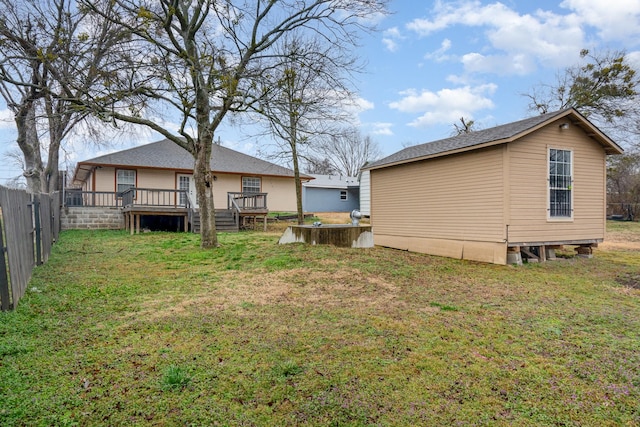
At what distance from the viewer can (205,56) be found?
798 cm

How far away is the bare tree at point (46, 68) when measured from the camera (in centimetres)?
852

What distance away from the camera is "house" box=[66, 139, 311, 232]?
15.7 m

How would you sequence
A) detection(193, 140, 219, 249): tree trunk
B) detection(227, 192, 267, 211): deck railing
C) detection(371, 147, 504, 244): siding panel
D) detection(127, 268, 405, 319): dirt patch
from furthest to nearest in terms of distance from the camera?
detection(227, 192, 267, 211): deck railing
detection(193, 140, 219, 249): tree trunk
detection(371, 147, 504, 244): siding panel
detection(127, 268, 405, 319): dirt patch

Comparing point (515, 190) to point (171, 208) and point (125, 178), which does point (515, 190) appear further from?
point (125, 178)

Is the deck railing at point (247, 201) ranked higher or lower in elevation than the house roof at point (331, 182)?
lower

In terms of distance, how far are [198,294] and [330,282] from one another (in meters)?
2.21

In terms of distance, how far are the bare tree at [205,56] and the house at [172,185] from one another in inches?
221

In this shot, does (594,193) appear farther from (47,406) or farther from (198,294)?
(47,406)

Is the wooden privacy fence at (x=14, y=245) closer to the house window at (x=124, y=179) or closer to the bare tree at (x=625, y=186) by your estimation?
the house window at (x=124, y=179)

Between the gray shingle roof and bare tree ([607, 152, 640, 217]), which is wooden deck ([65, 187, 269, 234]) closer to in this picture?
the gray shingle roof

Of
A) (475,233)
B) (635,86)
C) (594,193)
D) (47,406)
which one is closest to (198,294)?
(47,406)

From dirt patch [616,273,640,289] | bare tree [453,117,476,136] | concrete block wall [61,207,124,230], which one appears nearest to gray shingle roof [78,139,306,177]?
concrete block wall [61,207,124,230]

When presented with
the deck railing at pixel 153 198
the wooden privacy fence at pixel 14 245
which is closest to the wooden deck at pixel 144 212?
the deck railing at pixel 153 198

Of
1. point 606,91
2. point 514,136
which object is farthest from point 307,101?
point 606,91
